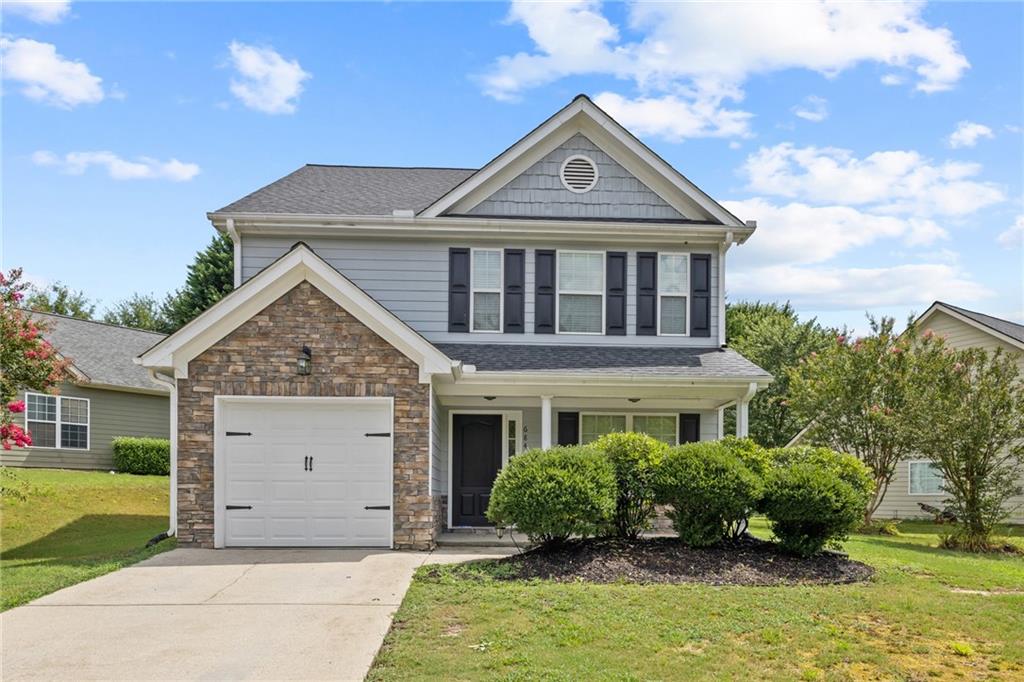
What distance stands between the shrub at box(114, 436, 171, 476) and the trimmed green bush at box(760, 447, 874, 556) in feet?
57.6

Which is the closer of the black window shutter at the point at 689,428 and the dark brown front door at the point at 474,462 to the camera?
the dark brown front door at the point at 474,462

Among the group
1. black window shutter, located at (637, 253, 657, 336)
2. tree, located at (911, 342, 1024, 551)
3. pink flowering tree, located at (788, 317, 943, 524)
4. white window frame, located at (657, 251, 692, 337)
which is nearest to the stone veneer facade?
black window shutter, located at (637, 253, 657, 336)

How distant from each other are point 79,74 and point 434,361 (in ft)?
27.4

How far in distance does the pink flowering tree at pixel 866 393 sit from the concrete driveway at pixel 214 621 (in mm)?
10643

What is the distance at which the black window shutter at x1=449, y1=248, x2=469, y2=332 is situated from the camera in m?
15.6

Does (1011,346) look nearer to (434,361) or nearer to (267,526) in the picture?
(434,361)

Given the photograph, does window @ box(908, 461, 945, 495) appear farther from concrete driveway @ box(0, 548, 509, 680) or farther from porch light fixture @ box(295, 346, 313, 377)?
porch light fixture @ box(295, 346, 313, 377)

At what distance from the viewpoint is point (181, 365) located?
12406 mm

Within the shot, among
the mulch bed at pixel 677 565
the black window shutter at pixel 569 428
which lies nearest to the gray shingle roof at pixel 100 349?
the black window shutter at pixel 569 428

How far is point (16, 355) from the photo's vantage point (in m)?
12.7

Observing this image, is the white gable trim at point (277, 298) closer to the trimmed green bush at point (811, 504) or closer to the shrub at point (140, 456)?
the trimmed green bush at point (811, 504)

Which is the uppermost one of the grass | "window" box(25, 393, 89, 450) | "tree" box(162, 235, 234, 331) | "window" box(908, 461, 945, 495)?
"tree" box(162, 235, 234, 331)

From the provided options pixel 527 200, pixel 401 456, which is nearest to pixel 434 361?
pixel 401 456

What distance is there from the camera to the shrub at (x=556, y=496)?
10547mm
